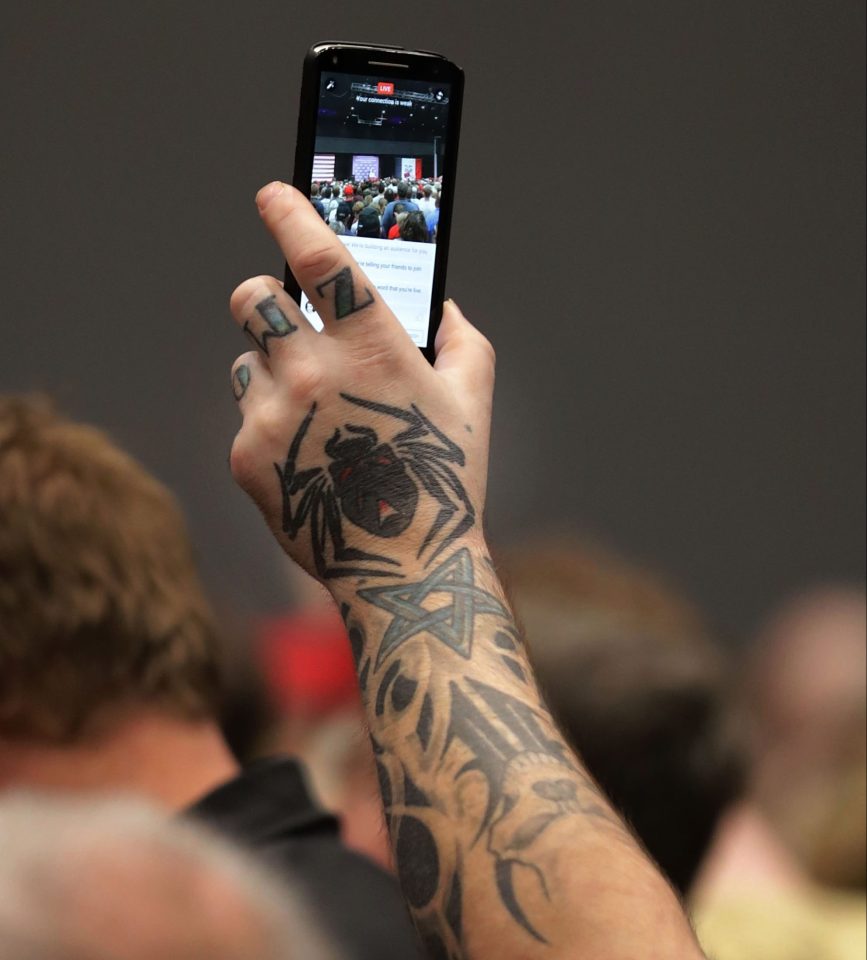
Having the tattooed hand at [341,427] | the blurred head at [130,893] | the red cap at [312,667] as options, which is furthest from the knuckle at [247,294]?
the red cap at [312,667]

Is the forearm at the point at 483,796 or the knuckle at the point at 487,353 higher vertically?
the knuckle at the point at 487,353

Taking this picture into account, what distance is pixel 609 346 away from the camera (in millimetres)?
4539

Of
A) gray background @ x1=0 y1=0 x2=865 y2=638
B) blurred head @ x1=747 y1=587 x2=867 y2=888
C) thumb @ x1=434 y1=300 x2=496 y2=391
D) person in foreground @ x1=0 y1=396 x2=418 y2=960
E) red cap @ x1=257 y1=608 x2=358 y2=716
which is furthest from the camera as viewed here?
gray background @ x1=0 y1=0 x2=865 y2=638

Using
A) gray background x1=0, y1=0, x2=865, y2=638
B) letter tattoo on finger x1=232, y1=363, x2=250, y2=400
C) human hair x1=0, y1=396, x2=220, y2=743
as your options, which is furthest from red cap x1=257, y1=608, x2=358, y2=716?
letter tattoo on finger x1=232, y1=363, x2=250, y2=400

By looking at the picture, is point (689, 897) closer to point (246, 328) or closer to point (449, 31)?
point (246, 328)

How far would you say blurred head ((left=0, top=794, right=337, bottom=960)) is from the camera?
2.91 feet

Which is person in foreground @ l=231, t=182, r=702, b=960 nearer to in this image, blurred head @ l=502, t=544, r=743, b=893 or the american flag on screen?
the american flag on screen

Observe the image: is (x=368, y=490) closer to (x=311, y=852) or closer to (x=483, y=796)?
(x=483, y=796)

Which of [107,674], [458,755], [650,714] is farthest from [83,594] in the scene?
[458,755]

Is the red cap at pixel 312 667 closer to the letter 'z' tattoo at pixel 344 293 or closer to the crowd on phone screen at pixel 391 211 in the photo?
→ the crowd on phone screen at pixel 391 211

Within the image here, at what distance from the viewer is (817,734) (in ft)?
9.88

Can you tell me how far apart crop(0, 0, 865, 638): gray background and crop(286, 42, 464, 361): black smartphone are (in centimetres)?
277

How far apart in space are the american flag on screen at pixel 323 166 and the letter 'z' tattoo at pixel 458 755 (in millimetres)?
326

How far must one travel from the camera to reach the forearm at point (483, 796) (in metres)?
0.80
